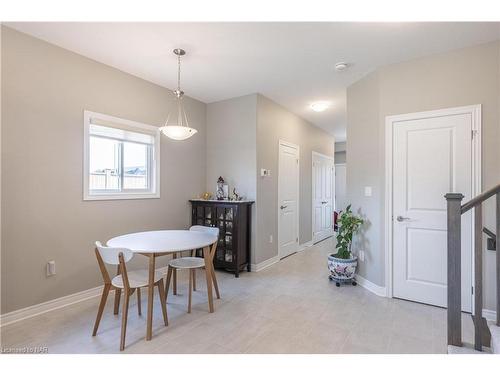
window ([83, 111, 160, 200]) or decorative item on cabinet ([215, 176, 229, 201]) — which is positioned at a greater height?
window ([83, 111, 160, 200])

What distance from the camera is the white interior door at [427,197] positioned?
8.27ft

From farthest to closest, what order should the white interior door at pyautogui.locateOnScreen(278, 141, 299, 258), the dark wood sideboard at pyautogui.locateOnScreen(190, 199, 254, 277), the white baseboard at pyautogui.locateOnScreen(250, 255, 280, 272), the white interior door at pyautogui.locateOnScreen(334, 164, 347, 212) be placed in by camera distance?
the white interior door at pyautogui.locateOnScreen(334, 164, 347, 212), the white interior door at pyautogui.locateOnScreen(278, 141, 299, 258), the white baseboard at pyautogui.locateOnScreen(250, 255, 280, 272), the dark wood sideboard at pyautogui.locateOnScreen(190, 199, 254, 277)

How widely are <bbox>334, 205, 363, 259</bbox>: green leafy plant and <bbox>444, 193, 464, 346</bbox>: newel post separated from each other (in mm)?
1604

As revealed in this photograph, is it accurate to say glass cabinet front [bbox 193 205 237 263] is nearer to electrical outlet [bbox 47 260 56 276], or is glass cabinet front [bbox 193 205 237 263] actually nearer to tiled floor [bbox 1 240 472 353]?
tiled floor [bbox 1 240 472 353]

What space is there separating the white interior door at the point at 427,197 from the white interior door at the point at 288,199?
190cm

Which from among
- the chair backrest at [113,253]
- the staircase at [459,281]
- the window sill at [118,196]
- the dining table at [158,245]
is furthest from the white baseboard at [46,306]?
the staircase at [459,281]

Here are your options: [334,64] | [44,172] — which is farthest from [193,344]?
[334,64]

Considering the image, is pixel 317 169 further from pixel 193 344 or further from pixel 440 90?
pixel 193 344

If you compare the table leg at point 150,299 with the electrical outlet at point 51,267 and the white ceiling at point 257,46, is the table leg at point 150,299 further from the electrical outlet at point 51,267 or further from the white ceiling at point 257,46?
the white ceiling at point 257,46

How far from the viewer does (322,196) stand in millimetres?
6062

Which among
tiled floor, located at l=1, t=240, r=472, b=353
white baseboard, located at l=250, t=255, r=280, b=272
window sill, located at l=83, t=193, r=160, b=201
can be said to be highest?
window sill, located at l=83, t=193, r=160, b=201

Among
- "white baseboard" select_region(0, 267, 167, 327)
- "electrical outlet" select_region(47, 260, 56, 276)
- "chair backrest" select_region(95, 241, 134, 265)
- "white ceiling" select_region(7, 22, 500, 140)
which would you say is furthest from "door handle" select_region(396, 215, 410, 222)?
"electrical outlet" select_region(47, 260, 56, 276)

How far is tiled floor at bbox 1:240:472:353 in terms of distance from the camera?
1.95 metres
